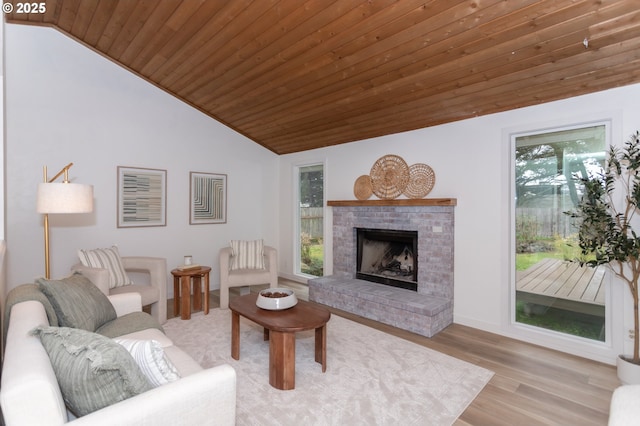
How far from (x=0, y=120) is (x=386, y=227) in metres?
3.96

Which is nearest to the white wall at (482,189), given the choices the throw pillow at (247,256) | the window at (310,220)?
the window at (310,220)

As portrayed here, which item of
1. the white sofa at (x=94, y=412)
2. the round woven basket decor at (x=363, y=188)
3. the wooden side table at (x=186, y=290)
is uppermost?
the round woven basket decor at (x=363, y=188)

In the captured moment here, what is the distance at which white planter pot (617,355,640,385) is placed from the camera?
7.62ft

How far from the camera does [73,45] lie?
12.8 feet

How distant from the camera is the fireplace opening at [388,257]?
4098 millimetres

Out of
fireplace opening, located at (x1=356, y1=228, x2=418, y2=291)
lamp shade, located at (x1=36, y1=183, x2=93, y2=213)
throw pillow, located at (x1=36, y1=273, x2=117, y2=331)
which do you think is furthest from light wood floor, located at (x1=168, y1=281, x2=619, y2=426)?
lamp shade, located at (x1=36, y1=183, x2=93, y2=213)

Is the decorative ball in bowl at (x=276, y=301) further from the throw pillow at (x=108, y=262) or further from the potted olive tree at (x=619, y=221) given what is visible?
the potted olive tree at (x=619, y=221)

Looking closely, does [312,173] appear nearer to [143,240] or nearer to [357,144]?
[357,144]

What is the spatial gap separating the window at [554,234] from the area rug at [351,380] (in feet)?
3.74

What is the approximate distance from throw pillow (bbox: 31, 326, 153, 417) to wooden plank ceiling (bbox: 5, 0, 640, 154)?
100 inches

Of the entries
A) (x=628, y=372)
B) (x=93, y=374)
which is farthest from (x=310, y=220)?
(x=93, y=374)

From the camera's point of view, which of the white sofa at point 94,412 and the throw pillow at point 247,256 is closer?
the white sofa at point 94,412

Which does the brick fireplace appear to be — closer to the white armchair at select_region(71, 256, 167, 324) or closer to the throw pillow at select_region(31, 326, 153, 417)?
the white armchair at select_region(71, 256, 167, 324)

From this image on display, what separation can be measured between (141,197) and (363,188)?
10.1 feet
